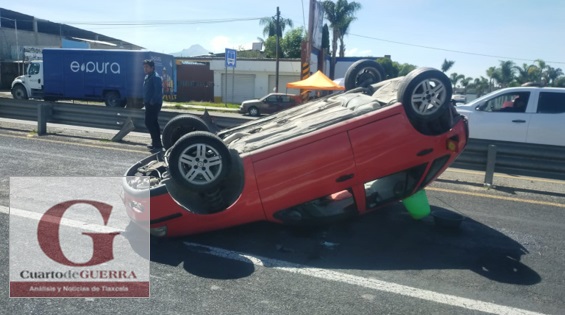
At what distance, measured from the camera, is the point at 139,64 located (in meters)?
24.4

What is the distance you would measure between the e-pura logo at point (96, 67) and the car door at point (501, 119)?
19.3 m

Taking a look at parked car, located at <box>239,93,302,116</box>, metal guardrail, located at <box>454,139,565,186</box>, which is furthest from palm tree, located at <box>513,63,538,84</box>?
metal guardrail, located at <box>454,139,565,186</box>

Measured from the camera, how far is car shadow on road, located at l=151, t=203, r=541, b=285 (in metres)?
4.07

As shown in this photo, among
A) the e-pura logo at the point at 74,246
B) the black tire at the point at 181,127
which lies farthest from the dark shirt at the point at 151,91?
the black tire at the point at 181,127

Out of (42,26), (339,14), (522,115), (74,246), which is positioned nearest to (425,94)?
(74,246)

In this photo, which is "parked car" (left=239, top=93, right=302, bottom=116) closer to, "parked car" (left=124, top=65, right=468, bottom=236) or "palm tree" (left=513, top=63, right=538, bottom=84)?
"parked car" (left=124, top=65, right=468, bottom=236)

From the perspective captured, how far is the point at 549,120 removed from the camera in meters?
9.89

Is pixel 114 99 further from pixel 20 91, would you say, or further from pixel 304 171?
pixel 304 171

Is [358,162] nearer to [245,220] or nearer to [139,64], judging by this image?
[245,220]

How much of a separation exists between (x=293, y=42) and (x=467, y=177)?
51753 mm

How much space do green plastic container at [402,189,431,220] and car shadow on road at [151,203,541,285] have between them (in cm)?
13

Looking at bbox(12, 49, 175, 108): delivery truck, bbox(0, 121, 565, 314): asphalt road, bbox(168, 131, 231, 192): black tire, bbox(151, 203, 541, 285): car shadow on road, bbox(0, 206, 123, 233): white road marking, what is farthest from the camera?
bbox(12, 49, 175, 108): delivery truck

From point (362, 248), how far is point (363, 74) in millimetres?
3001

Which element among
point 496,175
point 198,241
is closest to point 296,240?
point 198,241
